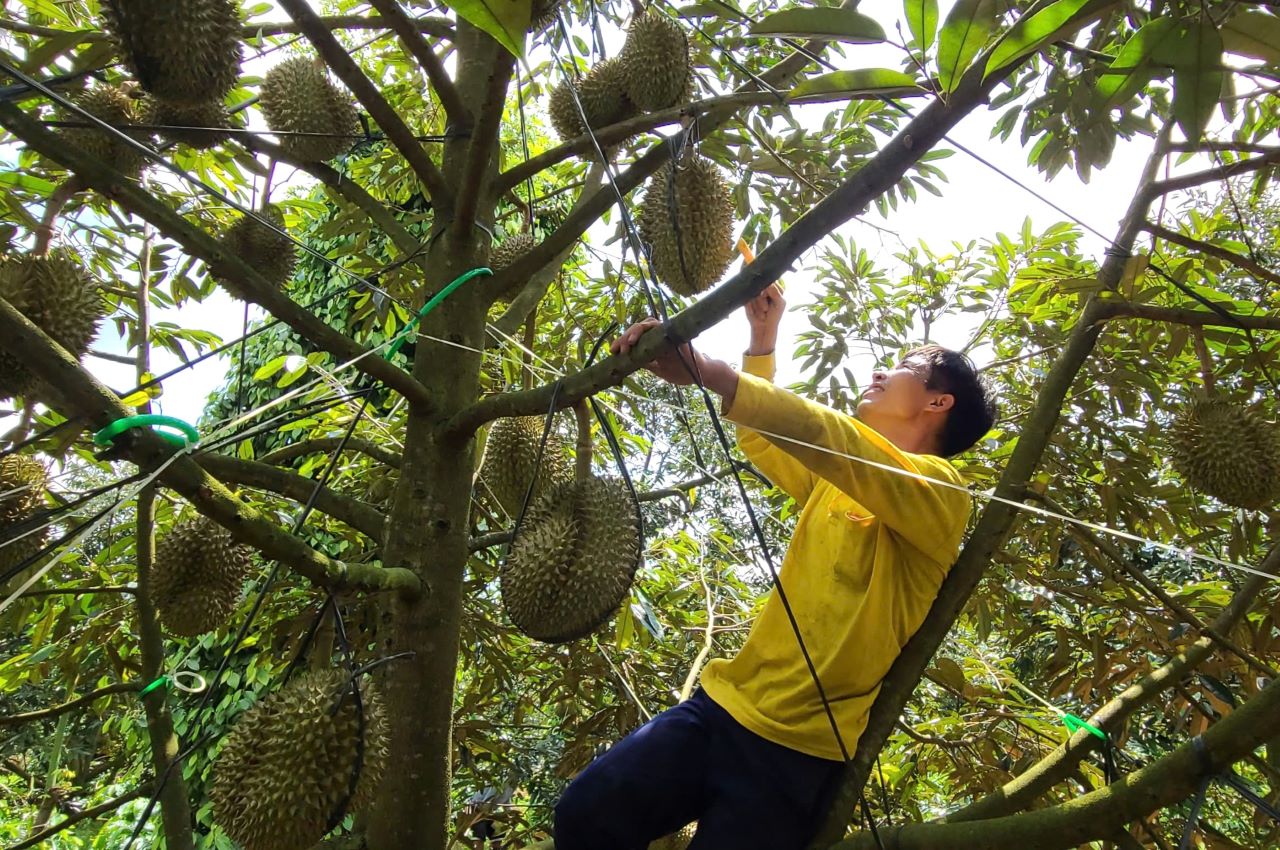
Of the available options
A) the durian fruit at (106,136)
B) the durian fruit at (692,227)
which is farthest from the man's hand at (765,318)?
the durian fruit at (106,136)

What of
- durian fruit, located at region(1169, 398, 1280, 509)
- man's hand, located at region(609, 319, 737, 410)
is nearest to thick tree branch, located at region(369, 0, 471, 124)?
man's hand, located at region(609, 319, 737, 410)

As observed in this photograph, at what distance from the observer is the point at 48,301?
138 cm

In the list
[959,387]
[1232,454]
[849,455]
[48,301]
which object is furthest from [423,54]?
[1232,454]

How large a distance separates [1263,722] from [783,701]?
682mm

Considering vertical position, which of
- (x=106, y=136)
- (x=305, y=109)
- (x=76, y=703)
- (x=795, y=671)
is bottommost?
(x=76, y=703)

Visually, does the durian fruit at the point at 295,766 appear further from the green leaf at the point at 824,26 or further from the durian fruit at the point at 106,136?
the durian fruit at the point at 106,136

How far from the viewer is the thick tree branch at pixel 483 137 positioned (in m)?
1.23

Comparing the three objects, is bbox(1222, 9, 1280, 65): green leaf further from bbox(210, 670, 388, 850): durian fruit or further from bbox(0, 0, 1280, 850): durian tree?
bbox(210, 670, 388, 850): durian fruit

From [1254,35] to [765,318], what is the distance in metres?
0.94

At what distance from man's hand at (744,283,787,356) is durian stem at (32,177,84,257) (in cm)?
116

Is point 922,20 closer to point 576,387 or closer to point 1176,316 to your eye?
point 576,387

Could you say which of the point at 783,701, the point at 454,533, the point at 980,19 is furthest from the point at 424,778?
the point at 980,19

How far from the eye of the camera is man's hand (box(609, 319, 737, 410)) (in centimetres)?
107

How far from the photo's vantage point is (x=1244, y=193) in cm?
279
